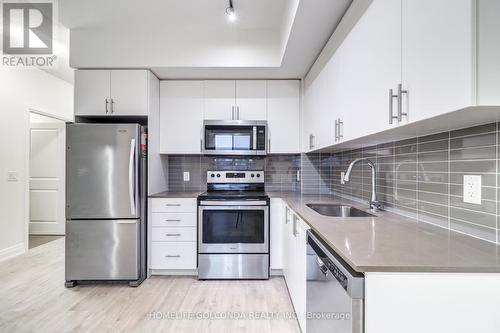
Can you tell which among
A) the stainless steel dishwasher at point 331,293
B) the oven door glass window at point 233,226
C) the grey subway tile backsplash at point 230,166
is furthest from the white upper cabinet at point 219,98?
the stainless steel dishwasher at point 331,293

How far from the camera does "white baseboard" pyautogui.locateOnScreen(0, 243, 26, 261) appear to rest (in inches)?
123

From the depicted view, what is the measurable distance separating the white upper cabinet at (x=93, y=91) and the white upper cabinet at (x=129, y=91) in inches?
2.8

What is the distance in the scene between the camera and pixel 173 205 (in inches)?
105

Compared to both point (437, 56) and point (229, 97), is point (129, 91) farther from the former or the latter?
point (437, 56)

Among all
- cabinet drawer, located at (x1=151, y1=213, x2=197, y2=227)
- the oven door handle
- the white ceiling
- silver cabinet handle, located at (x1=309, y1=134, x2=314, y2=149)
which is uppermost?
the white ceiling

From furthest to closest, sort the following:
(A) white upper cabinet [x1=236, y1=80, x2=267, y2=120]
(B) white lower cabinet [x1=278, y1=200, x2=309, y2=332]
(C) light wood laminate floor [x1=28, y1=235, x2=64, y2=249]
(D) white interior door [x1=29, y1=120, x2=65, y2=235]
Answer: (D) white interior door [x1=29, y1=120, x2=65, y2=235], (C) light wood laminate floor [x1=28, y1=235, x2=64, y2=249], (A) white upper cabinet [x1=236, y1=80, x2=267, y2=120], (B) white lower cabinet [x1=278, y1=200, x2=309, y2=332]

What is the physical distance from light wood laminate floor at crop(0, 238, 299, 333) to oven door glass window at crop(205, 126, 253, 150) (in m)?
1.41


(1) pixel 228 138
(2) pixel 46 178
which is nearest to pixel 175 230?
(1) pixel 228 138

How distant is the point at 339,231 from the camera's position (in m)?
1.20

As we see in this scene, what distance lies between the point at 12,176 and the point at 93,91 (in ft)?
5.91

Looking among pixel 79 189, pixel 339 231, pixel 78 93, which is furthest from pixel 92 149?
pixel 339 231

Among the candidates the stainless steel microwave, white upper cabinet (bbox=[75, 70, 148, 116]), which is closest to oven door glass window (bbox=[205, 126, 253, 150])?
the stainless steel microwave

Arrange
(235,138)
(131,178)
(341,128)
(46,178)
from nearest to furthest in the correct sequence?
(341,128) < (131,178) < (235,138) < (46,178)

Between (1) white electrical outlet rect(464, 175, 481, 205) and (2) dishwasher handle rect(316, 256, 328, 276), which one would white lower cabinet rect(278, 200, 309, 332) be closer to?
(2) dishwasher handle rect(316, 256, 328, 276)
